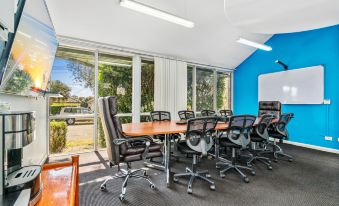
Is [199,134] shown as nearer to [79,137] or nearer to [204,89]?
[79,137]

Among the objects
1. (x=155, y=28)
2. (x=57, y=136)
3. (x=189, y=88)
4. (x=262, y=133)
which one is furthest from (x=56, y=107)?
(x=262, y=133)

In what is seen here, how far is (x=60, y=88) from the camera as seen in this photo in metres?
3.97

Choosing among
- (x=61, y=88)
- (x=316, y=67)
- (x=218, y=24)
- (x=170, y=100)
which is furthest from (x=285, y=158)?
(x=61, y=88)

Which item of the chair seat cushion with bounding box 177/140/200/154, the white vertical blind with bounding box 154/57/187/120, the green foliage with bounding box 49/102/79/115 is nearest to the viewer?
the chair seat cushion with bounding box 177/140/200/154

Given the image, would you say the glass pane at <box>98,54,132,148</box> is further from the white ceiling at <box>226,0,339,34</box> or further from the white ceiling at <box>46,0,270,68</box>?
the white ceiling at <box>226,0,339,34</box>

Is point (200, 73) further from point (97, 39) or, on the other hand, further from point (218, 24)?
point (97, 39)

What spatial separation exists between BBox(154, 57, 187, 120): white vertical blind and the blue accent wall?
2819mm

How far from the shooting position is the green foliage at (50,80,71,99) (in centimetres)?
390

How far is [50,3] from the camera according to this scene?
2.97 metres

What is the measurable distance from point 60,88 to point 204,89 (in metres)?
4.66

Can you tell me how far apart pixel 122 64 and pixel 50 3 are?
2.10m

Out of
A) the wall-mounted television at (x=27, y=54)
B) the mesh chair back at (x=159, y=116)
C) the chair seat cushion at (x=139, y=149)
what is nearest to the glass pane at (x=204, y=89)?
the mesh chair back at (x=159, y=116)

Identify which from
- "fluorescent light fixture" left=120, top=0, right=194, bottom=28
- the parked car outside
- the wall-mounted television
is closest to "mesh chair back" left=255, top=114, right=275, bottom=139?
"fluorescent light fixture" left=120, top=0, right=194, bottom=28

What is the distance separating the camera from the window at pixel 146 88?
5.03 m
